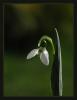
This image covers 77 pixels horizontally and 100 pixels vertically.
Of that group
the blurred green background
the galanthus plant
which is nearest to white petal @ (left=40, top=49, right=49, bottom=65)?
the galanthus plant

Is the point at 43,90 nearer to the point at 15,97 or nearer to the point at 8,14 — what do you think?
the point at 15,97

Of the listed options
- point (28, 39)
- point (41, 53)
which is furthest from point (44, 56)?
point (28, 39)

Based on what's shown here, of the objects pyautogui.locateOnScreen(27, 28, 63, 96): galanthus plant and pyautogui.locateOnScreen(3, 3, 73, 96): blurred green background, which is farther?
pyautogui.locateOnScreen(3, 3, 73, 96): blurred green background

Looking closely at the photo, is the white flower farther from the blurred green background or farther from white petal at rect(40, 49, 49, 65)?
the blurred green background

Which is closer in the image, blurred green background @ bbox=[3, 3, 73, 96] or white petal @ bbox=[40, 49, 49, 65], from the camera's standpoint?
white petal @ bbox=[40, 49, 49, 65]

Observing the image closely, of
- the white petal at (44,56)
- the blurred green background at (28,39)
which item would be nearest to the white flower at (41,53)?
the white petal at (44,56)

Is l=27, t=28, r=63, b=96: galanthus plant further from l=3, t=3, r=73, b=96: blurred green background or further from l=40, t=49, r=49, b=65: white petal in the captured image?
l=3, t=3, r=73, b=96: blurred green background

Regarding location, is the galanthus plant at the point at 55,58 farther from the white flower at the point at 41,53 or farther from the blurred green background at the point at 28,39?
the blurred green background at the point at 28,39
